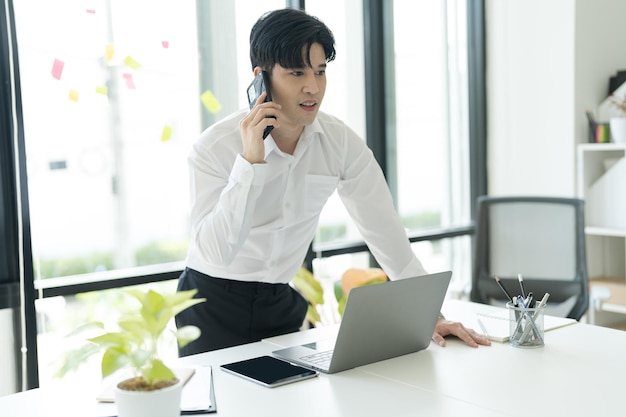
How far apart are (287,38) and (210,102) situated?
41.6 inches

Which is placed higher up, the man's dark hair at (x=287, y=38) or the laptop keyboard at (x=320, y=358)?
the man's dark hair at (x=287, y=38)

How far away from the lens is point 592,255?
3926 millimetres

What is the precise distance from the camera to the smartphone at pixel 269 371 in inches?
65.4

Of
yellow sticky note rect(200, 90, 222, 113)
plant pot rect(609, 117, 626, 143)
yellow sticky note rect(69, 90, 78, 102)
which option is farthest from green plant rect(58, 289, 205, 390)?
plant pot rect(609, 117, 626, 143)

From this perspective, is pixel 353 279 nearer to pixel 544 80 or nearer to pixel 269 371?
pixel 544 80

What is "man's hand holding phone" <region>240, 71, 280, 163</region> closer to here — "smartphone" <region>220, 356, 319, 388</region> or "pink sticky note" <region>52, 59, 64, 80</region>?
"smartphone" <region>220, 356, 319, 388</region>

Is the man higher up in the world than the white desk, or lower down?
higher up

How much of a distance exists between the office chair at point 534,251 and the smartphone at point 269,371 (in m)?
1.65

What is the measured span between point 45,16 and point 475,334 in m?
1.88

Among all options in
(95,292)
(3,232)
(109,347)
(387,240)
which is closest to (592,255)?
(387,240)

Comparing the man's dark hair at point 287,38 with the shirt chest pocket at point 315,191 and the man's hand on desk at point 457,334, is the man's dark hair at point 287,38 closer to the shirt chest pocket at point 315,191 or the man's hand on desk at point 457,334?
the shirt chest pocket at point 315,191

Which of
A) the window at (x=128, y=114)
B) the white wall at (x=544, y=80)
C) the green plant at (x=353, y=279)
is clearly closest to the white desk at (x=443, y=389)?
the window at (x=128, y=114)

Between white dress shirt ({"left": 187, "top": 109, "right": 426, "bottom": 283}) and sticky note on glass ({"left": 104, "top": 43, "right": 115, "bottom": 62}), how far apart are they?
80 centimetres

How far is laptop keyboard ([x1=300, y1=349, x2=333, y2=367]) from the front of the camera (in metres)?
1.79
